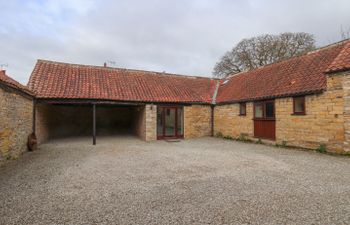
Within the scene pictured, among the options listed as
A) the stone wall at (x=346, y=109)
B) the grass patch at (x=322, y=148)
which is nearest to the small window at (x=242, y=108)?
the grass patch at (x=322, y=148)

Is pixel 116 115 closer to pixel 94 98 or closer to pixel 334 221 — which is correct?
pixel 94 98

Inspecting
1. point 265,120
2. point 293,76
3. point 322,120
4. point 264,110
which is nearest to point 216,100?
point 264,110

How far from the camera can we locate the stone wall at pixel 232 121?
1123 centimetres

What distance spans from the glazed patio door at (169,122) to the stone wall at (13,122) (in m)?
6.69

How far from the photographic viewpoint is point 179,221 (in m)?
2.89

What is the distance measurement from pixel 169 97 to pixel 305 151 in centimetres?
780

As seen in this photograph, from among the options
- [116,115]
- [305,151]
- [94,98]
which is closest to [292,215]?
[305,151]

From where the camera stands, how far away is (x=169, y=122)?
12828 millimetres

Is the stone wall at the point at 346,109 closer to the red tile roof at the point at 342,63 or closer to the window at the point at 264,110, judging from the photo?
the red tile roof at the point at 342,63

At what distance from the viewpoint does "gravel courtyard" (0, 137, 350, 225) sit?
9.93 ft

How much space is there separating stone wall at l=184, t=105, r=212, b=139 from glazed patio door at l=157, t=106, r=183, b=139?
401mm

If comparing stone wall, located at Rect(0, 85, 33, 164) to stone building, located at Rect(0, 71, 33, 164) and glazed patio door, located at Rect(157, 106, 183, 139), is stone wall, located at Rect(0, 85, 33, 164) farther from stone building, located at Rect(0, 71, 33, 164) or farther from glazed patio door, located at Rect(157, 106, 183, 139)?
glazed patio door, located at Rect(157, 106, 183, 139)

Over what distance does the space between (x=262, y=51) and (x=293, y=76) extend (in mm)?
11461

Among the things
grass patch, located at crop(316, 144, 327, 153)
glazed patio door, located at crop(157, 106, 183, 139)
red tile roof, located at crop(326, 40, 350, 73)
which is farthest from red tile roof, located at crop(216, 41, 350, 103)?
glazed patio door, located at crop(157, 106, 183, 139)
